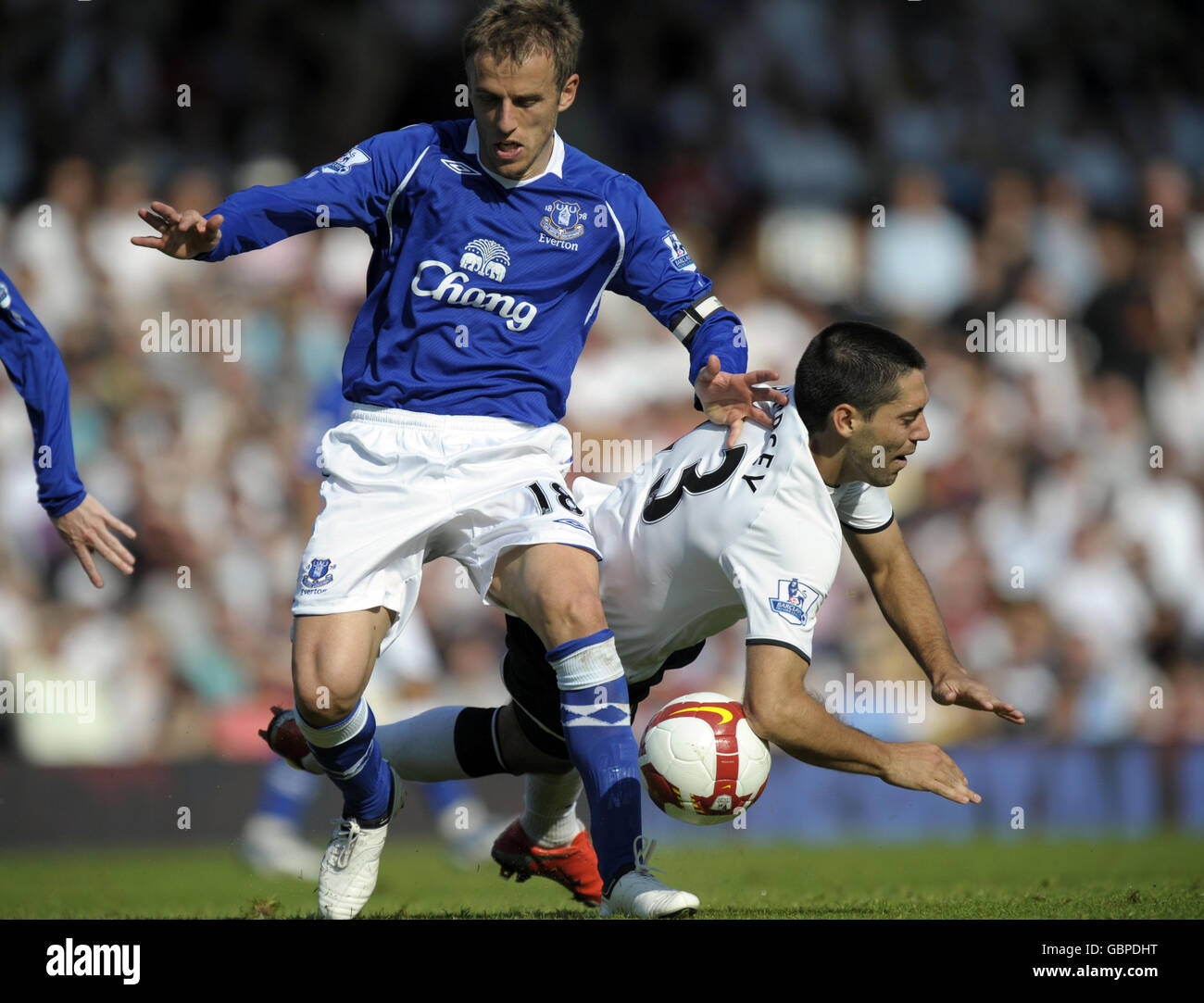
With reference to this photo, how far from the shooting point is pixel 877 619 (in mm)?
10273

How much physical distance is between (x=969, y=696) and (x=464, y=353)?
6.57 feet

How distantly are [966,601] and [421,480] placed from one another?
6.35m

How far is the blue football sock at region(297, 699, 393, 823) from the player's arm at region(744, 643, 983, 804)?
1289mm

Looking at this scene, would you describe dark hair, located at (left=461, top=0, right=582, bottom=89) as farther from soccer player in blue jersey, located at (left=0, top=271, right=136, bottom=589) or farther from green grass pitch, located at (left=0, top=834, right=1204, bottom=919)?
green grass pitch, located at (left=0, top=834, right=1204, bottom=919)

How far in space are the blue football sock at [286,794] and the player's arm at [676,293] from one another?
323 centimetres

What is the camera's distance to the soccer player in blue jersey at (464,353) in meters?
4.88

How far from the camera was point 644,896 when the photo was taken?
425 cm

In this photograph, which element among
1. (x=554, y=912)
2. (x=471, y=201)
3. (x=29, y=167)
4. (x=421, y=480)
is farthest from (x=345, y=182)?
(x=29, y=167)

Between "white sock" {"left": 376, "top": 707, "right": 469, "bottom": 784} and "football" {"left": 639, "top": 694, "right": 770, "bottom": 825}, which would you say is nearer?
"football" {"left": 639, "top": 694, "right": 770, "bottom": 825}

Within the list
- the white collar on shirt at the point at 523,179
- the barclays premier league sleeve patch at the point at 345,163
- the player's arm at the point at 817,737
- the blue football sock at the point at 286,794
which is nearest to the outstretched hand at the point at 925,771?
the player's arm at the point at 817,737

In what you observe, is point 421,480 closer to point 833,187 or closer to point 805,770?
point 805,770

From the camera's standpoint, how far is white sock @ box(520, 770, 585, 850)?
18.3 ft

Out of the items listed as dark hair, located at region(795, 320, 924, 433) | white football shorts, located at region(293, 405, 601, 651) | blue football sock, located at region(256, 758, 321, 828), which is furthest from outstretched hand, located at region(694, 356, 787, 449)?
blue football sock, located at region(256, 758, 321, 828)

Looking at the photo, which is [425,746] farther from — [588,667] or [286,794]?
[286,794]
